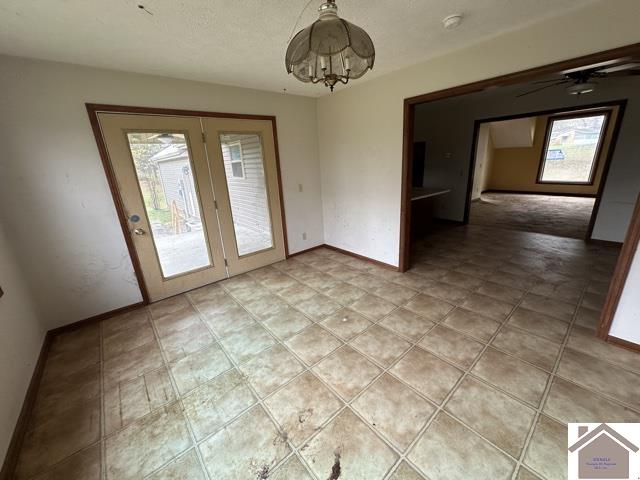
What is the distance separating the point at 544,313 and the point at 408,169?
6.37 ft

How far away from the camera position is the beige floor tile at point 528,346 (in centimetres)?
184

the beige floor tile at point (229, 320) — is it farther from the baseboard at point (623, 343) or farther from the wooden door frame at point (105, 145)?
the baseboard at point (623, 343)

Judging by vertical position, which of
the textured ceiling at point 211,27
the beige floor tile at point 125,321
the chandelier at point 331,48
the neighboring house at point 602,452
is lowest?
the neighboring house at point 602,452

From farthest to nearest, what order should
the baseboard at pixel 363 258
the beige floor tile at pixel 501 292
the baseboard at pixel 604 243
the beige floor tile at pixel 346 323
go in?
the baseboard at pixel 604 243, the baseboard at pixel 363 258, the beige floor tile at pixel 501 292, the beige floor tile at pixel 346 323

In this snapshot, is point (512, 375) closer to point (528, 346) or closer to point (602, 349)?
point (528, 346)

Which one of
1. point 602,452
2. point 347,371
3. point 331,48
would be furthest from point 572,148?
point 331,48

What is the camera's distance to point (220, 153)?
10.1ft

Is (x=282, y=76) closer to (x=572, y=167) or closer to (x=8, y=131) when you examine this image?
(x=8, y=131)

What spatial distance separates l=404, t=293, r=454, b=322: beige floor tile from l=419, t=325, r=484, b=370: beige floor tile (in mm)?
202

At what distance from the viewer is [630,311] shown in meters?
1.88

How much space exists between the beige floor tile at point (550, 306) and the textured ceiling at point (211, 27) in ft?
7.75

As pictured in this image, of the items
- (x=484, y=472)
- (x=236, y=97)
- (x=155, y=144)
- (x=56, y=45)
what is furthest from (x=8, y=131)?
(x=484, y=472)

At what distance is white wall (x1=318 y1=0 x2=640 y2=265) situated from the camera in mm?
1732

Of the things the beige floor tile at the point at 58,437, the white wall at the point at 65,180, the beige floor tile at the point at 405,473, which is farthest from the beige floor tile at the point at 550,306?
the white wall at the point at 65,180
